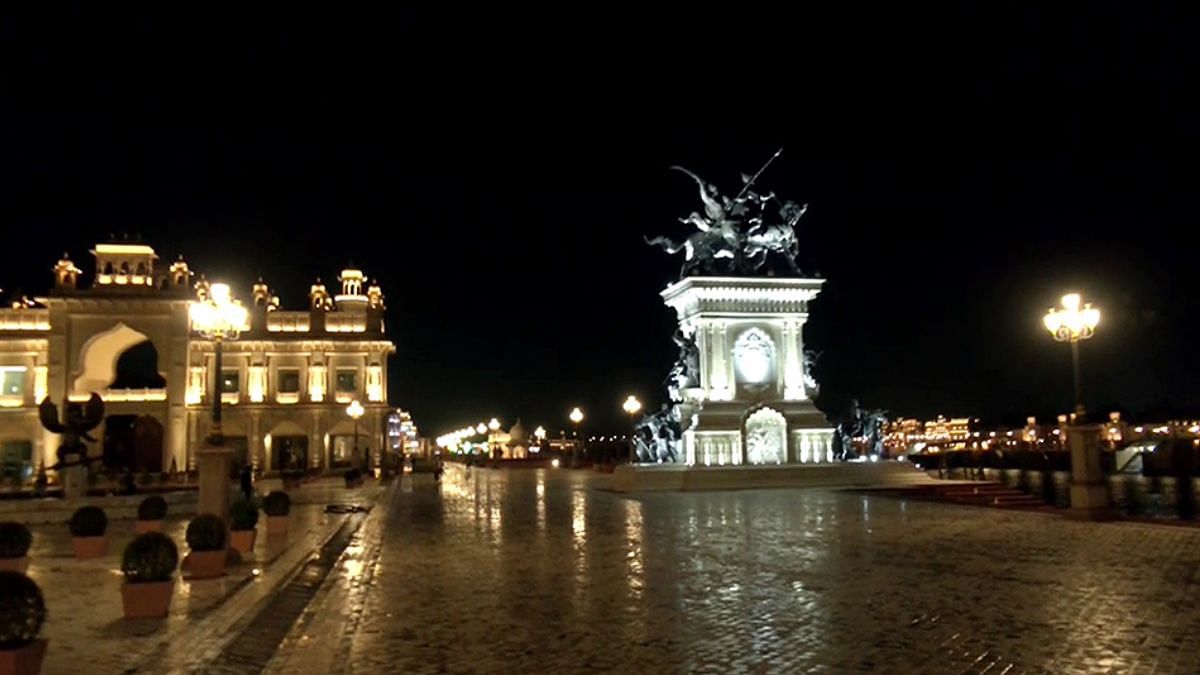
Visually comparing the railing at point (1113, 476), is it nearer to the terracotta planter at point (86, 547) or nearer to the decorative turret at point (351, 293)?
the terracotta planter at point (86, 547)

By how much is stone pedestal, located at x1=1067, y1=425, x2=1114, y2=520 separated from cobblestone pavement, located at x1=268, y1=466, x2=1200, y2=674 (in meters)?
1.02

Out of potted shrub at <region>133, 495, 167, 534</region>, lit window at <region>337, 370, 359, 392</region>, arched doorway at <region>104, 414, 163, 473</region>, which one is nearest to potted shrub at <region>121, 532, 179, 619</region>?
potted shrub at <region>133, 495, 167, 534</region>

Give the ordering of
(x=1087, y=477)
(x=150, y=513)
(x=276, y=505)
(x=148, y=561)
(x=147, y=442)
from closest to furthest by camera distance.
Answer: (x=148, y=561)
(x=150, y=513)
(x=276, y=505)
(x=1087, y=477)
(x=147, y=442)

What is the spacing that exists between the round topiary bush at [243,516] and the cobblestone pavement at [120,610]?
21.4 inches

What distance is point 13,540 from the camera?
1430 cm

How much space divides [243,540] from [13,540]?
3.96m

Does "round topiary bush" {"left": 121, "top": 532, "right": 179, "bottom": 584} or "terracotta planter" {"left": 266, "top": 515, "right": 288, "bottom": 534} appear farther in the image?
"terracotta planter" {"left": 266, "top": 515, "right": 288, "bottom": 534}

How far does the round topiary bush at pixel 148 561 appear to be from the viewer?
10930 mm

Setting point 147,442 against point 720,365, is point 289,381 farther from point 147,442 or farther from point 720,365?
point 720,365

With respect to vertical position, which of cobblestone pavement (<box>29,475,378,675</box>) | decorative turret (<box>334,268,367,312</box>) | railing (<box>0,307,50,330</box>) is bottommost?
cobblestone pavement (<box>29,475,378,675</box>)

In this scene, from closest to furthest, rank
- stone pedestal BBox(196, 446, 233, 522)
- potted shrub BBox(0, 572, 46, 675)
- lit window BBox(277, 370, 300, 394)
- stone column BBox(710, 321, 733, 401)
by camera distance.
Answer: potted shrub BBox(0, 572, 46, 675)
stone pedestal BBox(196, 446, 233, 522)
stone column BBox(710, 321, 733, 401)
lit window BBox(277, 370, 300, 394)

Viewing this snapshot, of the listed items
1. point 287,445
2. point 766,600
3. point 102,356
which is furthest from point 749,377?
point 102,356

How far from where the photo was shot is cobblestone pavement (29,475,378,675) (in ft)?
30.0

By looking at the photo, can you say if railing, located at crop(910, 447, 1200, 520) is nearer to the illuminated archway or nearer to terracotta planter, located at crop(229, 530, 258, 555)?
terracotta planter, located at crop(229, 530, 258, 555)
